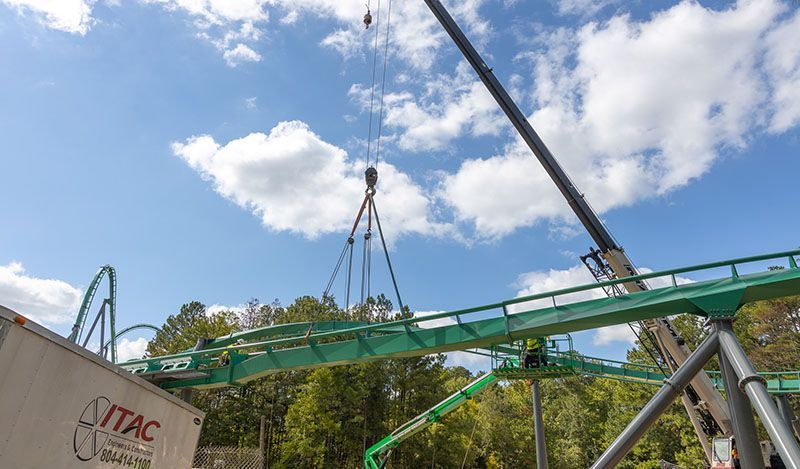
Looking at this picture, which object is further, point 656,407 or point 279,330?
point 279,330

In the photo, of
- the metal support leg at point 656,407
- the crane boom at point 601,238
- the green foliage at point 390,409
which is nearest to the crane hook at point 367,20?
the crane boom at point 601,238

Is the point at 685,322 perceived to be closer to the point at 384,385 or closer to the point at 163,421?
the point at 384,385

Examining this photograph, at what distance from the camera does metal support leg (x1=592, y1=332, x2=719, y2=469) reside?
8.15m

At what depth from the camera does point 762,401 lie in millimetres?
7230

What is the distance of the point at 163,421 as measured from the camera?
8602 millimetres

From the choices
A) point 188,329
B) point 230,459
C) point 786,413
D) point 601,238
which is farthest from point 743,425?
point 188,329

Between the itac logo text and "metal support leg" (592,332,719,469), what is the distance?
7.46 metres

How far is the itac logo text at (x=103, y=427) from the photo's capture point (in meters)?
6.50

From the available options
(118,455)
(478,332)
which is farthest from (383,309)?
(118,455)

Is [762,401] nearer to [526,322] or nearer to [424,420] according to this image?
[526,322]

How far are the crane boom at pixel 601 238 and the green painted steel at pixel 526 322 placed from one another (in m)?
5.96

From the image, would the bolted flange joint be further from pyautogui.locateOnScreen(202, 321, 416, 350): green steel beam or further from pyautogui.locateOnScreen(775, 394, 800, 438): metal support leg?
pyautogui.locateOnScreen(775, 394, 800, 438): metal support leg

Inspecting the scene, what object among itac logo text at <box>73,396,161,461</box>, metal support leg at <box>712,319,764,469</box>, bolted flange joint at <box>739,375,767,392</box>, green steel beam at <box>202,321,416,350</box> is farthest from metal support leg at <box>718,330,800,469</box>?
itac logo text at <box>73,396,161,461</box>

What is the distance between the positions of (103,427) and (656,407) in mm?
8800
